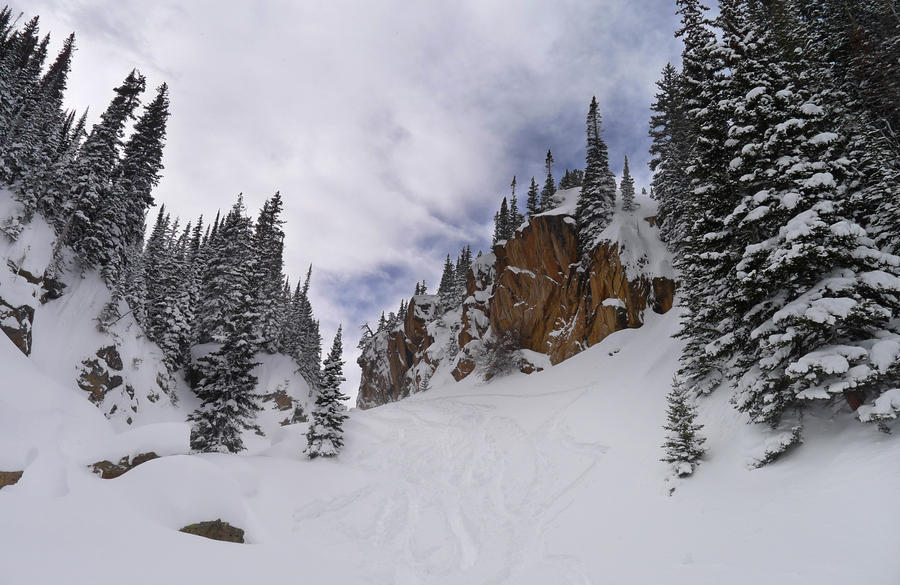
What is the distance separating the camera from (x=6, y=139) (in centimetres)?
2986

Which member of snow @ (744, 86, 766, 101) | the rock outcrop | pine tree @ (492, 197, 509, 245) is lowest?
the rock outcrop

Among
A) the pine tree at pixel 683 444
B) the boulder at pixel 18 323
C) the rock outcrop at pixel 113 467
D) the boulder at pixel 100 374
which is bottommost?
the rock outcrop at pixel 113 467

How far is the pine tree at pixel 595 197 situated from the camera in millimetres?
40531

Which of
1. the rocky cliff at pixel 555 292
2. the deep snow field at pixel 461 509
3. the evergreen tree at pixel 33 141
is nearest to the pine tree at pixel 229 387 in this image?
the deep snow field at pixel 461 509

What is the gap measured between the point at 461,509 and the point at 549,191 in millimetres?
57786

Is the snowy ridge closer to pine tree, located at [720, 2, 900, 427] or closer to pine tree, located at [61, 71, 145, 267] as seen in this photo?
pine tree, located at [720, 2, 900, 427]

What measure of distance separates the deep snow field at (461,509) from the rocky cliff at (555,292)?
17.9 m

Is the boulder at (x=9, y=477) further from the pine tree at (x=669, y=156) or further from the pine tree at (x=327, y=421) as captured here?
the pine tree at (x=669, y=156)

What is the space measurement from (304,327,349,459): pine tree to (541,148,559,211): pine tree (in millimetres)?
42742

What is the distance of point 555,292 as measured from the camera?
42.9 metres

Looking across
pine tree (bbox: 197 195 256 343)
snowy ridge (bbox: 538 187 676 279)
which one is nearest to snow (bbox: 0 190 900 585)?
snowy ridge (bbox: 538 187 676 279)

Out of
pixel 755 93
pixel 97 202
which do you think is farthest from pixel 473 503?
pixel 97 202

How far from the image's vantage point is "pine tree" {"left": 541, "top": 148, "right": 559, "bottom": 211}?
2137 inches

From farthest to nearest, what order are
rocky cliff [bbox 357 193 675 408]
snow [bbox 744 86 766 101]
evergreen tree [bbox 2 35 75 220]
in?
rocky cliff [bbox 357 193 675 408] < evergreen tree [bbox 2 35 75 220] < snow [bbox 744 86 766 101]
